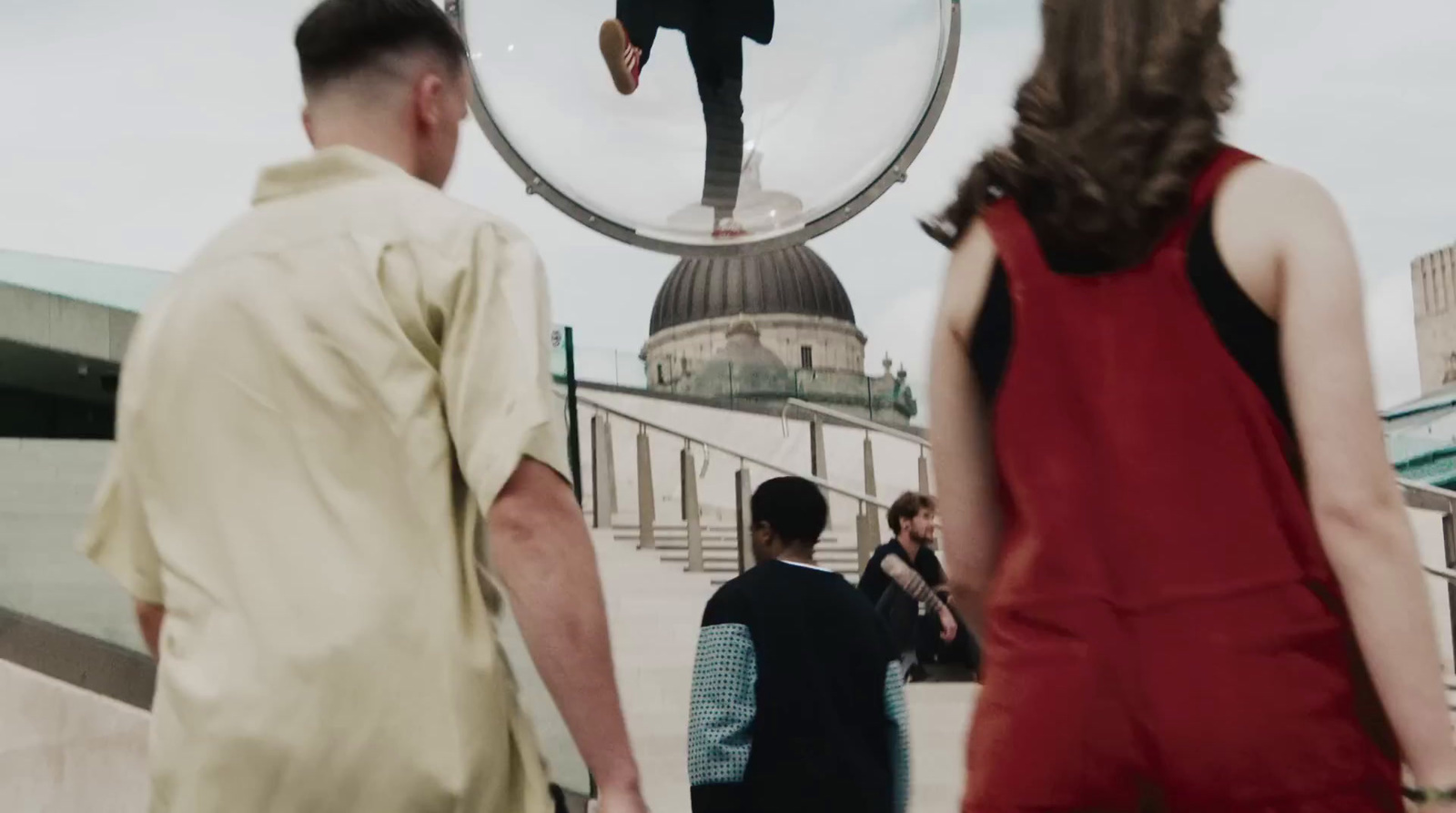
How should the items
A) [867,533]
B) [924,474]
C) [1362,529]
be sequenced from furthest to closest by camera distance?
[924,474] < [867,533] < [1362,529]

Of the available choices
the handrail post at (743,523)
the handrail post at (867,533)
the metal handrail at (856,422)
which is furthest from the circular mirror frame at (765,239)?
the metal handrail at (856,422)

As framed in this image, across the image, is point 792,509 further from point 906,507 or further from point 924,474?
point 924,474

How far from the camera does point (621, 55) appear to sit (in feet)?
7.89

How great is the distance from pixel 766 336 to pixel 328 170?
4.70 metres

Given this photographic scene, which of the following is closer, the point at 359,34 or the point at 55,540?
the point at 359,34

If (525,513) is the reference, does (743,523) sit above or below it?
above

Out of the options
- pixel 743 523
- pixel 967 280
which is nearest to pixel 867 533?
pixel 743 523

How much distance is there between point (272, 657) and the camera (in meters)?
1.53

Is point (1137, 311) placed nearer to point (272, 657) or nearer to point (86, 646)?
point (272, 657)

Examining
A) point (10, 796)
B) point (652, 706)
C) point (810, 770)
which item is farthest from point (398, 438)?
point (652, 706)

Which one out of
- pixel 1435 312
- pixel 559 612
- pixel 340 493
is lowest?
pixel 559 612

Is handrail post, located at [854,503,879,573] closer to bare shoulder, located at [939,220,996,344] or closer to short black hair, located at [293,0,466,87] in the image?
short black hair, located at [293,0,466,87]

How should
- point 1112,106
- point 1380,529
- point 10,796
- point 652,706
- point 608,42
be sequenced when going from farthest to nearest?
1. point 652,706
2. point 10,796
3. point 608,42
4. point 1112,106
5. point 1380,529

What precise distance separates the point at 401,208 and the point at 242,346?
0.66 ft
